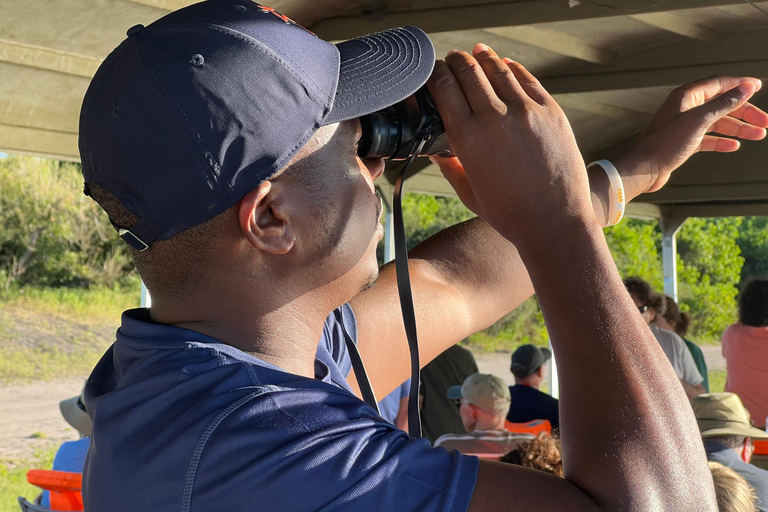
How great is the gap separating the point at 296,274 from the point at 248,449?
0.70ft

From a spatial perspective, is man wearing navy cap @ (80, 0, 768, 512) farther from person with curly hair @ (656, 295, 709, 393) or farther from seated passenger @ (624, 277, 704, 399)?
person with curly hair @ (656, 295, 709, 393)

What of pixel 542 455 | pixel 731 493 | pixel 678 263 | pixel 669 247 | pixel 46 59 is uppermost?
pixel 46 59

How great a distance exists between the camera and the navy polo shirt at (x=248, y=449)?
2.23 ft

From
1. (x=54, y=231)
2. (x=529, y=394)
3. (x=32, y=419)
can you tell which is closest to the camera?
(x=529, y=394)

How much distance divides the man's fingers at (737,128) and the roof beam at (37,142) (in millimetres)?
3506

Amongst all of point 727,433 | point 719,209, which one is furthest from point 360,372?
point 719,209

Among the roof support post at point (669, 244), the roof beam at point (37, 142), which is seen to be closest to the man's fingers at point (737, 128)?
the roof beam at point (37, 142)

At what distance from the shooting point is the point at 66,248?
16.6 m

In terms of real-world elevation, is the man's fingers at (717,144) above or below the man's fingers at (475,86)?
below

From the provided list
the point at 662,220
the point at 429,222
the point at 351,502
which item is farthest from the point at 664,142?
the point at 429,222

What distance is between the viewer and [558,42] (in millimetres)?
4816

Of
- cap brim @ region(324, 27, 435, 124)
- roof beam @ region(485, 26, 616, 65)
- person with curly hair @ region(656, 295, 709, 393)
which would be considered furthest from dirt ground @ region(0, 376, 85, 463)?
cap brim @ region(324, 27, 435, 124)

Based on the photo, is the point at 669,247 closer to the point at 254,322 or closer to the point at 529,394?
the point at 529,394

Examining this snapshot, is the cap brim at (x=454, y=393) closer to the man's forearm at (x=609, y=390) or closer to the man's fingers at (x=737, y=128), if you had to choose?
the man's fingers at (x=737, y=128)
